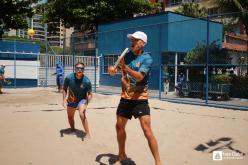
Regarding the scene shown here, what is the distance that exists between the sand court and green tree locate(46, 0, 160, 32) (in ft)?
75.8

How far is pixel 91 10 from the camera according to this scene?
105 ft

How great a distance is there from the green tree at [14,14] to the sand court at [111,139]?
42.4 feet

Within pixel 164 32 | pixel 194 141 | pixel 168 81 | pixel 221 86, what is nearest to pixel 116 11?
pixel 164 32

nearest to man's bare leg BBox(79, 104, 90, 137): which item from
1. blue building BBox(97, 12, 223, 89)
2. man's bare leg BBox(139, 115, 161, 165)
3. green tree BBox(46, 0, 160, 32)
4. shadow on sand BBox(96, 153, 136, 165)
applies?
shadow on sand BBox(96, 153, 136, 165)

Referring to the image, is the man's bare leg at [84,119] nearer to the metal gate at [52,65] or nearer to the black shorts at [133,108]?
the black shorts at [133,108]

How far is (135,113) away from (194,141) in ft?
7.86

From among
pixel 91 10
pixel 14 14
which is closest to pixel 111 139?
pixel 14 14

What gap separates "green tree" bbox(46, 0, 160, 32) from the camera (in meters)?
31.8

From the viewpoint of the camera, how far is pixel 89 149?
5.61 m

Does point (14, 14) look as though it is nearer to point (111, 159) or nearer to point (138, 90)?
point (111, 159)

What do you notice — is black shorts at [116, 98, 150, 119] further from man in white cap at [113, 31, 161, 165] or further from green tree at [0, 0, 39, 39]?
green tree at [0, 0, 39, 39]

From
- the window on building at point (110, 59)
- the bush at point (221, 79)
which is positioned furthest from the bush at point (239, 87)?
the window on building at point (110, 59)

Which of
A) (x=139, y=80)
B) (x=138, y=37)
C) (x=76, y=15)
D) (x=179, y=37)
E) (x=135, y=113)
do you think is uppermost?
(x=76, y=15)

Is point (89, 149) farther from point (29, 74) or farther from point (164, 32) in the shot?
point (29, 74)
